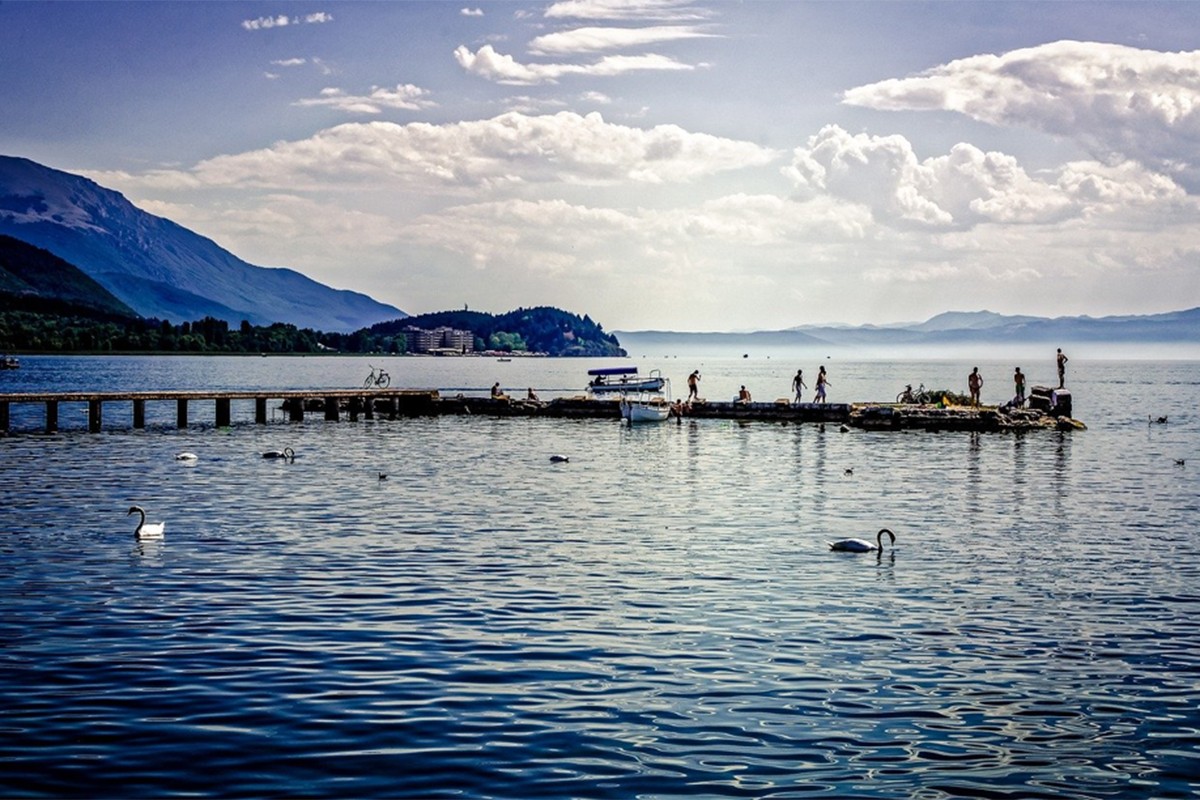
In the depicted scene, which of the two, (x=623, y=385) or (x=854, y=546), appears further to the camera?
(x=623, y=385)

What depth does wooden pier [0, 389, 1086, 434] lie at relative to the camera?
245 feet

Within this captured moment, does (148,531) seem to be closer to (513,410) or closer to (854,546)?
(854,546)

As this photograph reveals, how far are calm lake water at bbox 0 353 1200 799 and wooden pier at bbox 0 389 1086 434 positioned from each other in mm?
32053

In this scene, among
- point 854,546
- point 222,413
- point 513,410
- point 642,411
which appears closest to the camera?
point 854,546

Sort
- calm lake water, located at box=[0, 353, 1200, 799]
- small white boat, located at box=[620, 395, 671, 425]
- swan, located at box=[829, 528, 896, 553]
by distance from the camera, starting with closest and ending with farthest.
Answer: calm lake water, located at box=[0, 353, 1200, 799], swan, located at box=[829, 528, 896, 553], small white boat, located at box=[620, 395, 671, 425]

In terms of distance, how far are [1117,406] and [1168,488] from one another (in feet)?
269

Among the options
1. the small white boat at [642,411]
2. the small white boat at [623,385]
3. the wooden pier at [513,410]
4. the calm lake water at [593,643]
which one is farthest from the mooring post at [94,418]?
the small white boat at [623,385]

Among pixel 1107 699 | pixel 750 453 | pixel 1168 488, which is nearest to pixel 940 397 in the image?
pixel 750 453

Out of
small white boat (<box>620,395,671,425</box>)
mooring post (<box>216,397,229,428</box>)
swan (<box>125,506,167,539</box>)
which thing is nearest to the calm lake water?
swan (<box>125,506,167,539</box>)

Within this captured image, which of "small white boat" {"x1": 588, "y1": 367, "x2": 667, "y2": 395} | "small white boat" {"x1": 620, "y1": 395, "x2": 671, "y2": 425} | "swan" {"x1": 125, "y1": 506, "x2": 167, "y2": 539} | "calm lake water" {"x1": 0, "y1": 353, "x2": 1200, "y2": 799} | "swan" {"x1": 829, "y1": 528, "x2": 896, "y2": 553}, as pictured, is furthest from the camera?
"small white boat" {"x1": 588, "y1": 367, "x2": 667, "y2": 395}

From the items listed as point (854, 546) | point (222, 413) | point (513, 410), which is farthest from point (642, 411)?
point (854, 546)

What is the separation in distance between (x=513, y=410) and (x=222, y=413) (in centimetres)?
2331

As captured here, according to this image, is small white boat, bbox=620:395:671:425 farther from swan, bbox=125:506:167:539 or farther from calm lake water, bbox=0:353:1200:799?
swan, bbox=125:506:167:539

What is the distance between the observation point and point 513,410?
311ft
